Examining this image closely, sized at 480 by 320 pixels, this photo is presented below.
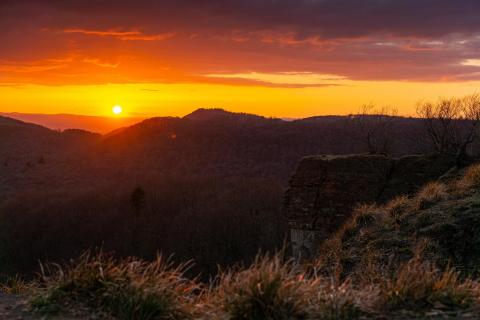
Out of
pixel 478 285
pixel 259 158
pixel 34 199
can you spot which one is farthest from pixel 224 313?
pixel 259 158

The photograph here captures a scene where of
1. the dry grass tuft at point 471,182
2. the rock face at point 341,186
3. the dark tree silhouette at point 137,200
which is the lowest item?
the dark tree silhouette at point 137,200

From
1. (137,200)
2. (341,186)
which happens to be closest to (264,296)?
(341,186)

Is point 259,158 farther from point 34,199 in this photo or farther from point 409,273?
point 409,273

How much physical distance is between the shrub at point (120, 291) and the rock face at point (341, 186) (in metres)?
16.7

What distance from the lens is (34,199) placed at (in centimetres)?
10119

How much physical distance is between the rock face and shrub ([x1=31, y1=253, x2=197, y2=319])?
16.7m

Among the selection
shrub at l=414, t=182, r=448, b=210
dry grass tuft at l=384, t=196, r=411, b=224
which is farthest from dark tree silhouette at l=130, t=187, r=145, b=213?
shrub at l=414, t=182, r=448, b=210

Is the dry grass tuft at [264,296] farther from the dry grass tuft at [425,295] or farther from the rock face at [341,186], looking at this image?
the rock face at [341,186]

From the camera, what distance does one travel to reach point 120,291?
4.88m

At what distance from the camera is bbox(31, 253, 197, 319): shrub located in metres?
4.68

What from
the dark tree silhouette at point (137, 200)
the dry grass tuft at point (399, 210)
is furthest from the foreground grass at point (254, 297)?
the dark tree silhouette at point (137, 200)

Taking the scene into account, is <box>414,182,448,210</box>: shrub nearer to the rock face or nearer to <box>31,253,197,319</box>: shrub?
<box>31,253,197,319</box>: shrub

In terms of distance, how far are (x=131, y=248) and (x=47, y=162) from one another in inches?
2357

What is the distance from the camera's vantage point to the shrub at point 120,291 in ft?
15.4
